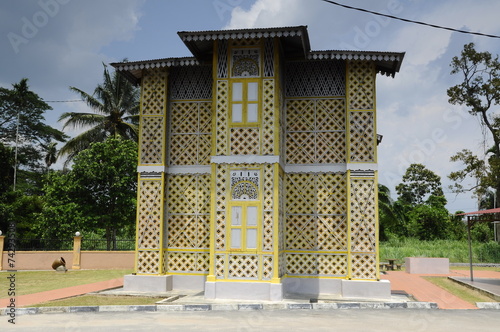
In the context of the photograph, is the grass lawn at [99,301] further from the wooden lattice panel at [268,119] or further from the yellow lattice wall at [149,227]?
the wooden lattice panel at [268,119]

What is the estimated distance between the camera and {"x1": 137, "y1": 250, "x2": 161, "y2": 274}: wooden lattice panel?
11.8 m

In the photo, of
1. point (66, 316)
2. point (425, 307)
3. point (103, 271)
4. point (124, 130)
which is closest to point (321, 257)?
point (425, 307)

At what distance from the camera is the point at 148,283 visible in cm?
1180

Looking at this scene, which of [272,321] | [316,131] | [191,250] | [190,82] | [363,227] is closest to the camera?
[272,321]

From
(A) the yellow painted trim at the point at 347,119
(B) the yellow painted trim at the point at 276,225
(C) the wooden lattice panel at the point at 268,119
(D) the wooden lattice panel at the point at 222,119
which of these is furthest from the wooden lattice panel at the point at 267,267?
(A) the yellow painted trim at the point at 347,119

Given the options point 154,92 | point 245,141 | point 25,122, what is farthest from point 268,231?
point 25,122

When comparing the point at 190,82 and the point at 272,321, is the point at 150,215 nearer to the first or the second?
the point at 190,82

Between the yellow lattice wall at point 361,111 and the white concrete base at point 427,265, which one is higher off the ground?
the yellow lattice wall at point 361,111

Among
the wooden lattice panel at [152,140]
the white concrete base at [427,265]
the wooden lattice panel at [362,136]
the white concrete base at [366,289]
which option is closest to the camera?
the white concrete base at [366,289]

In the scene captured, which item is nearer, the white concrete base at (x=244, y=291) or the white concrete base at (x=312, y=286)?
the white concrete base at (x=244, y=291)

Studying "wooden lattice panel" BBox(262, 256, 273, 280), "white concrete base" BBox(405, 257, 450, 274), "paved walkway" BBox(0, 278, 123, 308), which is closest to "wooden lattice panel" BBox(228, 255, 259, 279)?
"wooden lattice panel" BBox(262, 256, 273, 280)

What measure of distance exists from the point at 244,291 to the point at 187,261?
6.74 feet

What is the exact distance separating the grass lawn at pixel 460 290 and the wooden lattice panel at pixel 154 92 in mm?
8383

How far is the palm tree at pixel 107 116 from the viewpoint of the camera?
86.6ft
